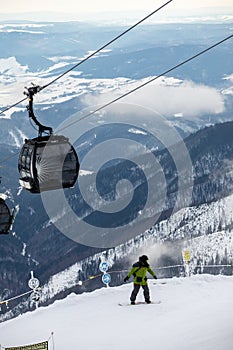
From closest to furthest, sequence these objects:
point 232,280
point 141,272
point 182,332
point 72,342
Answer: point 182,332
point 72,342
point 141,272
point 232,280

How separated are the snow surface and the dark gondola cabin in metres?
5.83

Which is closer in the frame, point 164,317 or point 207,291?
point 164,317

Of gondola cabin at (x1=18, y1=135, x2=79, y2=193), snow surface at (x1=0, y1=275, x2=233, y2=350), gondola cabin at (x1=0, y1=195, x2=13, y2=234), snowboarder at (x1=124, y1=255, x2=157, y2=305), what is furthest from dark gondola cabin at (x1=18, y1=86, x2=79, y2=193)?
gondola cabin at (x1=0, y1=195, x2=13, y2=234)

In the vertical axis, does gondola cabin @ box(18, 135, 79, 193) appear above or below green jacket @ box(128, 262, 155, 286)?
above

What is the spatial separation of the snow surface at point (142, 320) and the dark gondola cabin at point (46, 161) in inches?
229

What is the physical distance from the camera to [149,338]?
20.9 m

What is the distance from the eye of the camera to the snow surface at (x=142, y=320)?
20125 mm

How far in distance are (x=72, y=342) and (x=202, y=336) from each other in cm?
510

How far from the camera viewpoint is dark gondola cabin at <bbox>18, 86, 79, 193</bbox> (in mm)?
19547

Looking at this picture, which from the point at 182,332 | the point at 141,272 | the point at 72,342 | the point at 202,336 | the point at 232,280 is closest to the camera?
the point at 202,336

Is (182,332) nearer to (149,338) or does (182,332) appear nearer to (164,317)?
(149,338)

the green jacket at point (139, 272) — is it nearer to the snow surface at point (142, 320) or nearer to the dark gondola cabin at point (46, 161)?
the snow surface at point (142, 320)

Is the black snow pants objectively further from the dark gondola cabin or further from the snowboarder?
the dark gondola cabin

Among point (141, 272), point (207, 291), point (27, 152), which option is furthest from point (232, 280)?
point (27, 152)
